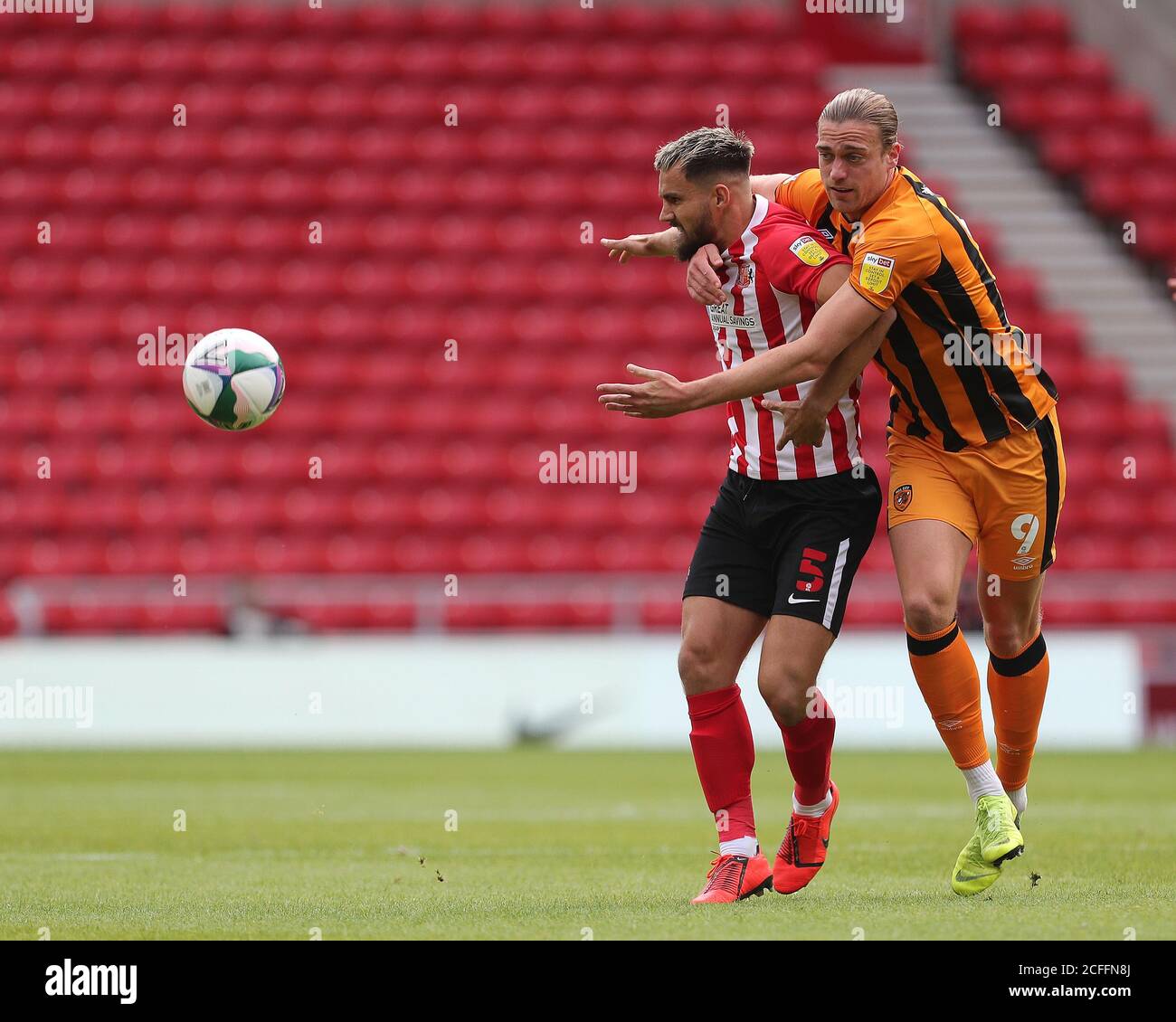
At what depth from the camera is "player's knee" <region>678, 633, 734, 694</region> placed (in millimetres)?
5750

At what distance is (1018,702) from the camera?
244 inches

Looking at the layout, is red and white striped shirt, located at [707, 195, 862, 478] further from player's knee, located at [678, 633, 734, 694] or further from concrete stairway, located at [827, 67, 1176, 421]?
concrete stairway, located at [827, 67, 1176, 421]

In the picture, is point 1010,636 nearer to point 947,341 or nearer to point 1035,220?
point 947,341

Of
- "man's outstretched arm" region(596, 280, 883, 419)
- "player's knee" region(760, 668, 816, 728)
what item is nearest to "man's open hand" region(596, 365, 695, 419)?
"man's outstretched arm" region(596, 280, 883, 419)

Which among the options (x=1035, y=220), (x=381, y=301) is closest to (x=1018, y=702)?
(x=381, y=301)

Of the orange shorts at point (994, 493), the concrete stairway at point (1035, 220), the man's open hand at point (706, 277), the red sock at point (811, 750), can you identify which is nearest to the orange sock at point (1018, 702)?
the orange shorts at point (994, 493)

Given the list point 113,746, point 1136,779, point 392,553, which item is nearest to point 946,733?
point 1136,779

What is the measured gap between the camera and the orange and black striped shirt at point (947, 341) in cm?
565

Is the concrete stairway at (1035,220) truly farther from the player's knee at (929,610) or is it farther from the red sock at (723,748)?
the red sock at (723,748)

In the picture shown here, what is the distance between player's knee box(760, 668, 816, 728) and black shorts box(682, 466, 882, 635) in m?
0.20

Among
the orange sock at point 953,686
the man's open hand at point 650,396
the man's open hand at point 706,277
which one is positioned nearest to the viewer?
the man's open hand at point 650,396

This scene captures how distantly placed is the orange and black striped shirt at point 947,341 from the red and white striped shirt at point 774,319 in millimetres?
179

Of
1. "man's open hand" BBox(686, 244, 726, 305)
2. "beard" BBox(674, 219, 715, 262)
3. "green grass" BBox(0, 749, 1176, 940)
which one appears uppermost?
"beard" BBox(674, 219, 715, 262)

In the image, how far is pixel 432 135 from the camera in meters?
19.6
